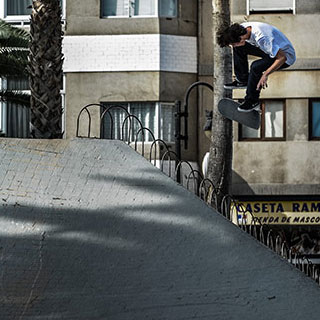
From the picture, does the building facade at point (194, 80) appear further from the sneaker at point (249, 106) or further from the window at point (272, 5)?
the sneaker at point (249, 106)

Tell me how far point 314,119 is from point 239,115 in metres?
8.08

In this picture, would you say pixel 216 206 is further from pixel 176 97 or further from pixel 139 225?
pixel 176 97

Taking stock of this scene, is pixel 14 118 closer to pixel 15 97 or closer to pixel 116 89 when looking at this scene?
pixel 15 97

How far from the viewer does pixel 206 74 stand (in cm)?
2608

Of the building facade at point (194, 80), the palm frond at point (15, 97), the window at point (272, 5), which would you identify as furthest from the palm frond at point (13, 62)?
the window at point (272, 5)

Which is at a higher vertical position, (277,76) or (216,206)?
(277,76)

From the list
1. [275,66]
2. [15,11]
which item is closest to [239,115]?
[275,66]

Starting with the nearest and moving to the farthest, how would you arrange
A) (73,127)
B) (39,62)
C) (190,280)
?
(190,280) < (39,62) < (73,127)

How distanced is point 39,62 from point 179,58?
10207mm

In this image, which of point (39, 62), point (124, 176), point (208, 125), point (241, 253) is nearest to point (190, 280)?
point (241, 253)

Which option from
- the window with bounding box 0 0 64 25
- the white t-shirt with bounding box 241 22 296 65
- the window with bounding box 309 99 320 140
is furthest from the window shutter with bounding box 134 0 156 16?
the white t-shirt with bounding box 241 22 296 65

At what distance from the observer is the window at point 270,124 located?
85.8 ft

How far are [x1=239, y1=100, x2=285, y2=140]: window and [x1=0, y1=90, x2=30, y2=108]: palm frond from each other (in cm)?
517

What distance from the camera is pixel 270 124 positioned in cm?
2623
